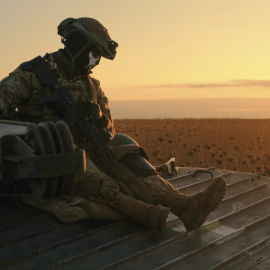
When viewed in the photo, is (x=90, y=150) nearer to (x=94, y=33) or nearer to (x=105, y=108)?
(x=105, y=108)

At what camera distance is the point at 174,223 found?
4.54 meters

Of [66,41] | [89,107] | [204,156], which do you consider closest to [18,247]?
[89,107]

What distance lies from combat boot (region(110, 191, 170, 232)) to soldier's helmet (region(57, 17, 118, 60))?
1477 mm

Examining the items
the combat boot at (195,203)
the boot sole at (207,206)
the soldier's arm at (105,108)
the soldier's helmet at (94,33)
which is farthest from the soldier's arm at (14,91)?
the boot sole at (207,206)

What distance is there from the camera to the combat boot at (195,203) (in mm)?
4285

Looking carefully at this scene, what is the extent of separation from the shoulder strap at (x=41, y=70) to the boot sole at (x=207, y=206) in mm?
1843

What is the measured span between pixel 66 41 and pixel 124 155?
128 centimetres

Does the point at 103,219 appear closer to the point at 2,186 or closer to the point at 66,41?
the point at 2,186

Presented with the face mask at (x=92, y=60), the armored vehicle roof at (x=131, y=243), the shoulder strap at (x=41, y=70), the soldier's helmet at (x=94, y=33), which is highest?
the soldier's helmet at (x=94, y=33)

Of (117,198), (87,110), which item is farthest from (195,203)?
(87,110)

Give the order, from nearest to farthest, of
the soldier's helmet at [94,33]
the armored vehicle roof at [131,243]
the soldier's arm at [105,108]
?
the armored vehicle roof at [131,243], the soldier's helmet at [94,33], the soldier's arm at [105,108]

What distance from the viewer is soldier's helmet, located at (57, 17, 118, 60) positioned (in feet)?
16.2

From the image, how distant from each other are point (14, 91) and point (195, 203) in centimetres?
200

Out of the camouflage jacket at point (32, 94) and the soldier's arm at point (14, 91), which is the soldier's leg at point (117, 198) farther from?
the soldier's arm at point (14, 91)
